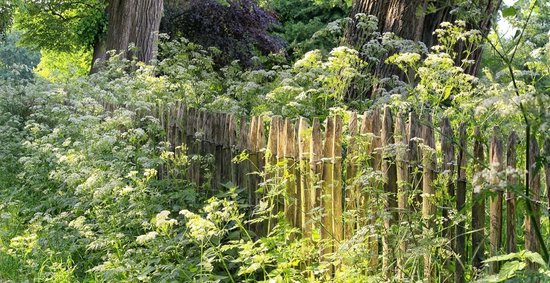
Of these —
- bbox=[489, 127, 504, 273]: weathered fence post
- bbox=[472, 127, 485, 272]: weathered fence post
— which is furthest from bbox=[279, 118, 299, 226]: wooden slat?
bbox=[489, 127, 504, 273]: weathered fence post

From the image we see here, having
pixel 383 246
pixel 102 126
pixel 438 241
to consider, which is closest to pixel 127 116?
pixel 102 126

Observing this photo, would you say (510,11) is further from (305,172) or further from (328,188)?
(305,172)

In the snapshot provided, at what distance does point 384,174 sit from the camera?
443 centimetres

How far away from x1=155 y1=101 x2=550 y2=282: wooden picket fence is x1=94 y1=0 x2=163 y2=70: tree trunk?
9.61 m

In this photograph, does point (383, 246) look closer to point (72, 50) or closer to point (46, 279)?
point (46, 279)

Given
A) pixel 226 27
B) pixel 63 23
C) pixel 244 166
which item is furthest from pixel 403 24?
pixel 63 23

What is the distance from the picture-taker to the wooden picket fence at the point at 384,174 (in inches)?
152

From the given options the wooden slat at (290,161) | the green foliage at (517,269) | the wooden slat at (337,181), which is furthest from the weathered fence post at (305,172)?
the green foliage at (517,269)

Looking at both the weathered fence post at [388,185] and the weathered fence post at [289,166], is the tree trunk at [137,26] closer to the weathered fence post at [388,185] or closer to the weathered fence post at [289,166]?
the weathered fence post at [289,166]

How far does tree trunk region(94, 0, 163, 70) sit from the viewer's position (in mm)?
15523

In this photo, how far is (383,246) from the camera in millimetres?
4441

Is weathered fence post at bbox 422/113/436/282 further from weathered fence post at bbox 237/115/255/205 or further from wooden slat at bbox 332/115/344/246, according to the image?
weathered fence post at bbox 237/115/255/205

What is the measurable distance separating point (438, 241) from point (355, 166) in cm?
99

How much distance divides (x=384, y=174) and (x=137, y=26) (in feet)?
39.5
